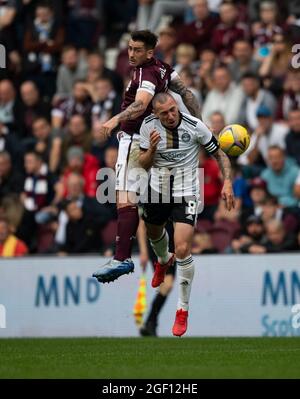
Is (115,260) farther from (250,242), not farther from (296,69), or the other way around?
(296,69)

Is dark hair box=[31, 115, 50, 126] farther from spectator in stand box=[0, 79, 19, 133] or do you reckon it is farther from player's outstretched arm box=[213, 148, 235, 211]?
player's outstretched arm box=[213, 148, 235, 211]

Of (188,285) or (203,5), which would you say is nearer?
(188,285)

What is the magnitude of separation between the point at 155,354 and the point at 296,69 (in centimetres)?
758

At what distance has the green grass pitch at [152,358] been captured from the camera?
10.7 metres

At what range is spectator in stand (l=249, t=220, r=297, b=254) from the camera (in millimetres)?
16991

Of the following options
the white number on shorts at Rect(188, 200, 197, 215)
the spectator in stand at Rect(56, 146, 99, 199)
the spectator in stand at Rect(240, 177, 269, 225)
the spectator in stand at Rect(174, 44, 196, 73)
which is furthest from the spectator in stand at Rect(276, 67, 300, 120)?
the white number on shorts at Rect(188, 200, 197, 215)

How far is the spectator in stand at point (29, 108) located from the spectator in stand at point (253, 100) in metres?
4.38

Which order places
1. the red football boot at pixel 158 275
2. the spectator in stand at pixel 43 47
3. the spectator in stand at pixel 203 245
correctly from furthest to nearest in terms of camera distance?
the spectator in stand at pixel 43 47 < the spectator in stand at pixel 203 245 < the red football boot at pixel 158 275

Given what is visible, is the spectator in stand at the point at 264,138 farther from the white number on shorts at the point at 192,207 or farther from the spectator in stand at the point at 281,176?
the white number on shorts at the point at 192,207

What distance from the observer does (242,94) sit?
19422mm

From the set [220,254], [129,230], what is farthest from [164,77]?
[220,254]

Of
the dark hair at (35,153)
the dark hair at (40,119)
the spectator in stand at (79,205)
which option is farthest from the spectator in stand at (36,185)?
the dark hair at (40,119)

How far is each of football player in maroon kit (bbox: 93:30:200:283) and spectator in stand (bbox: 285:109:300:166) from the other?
4.87 m

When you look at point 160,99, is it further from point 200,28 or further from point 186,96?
point 200,28
